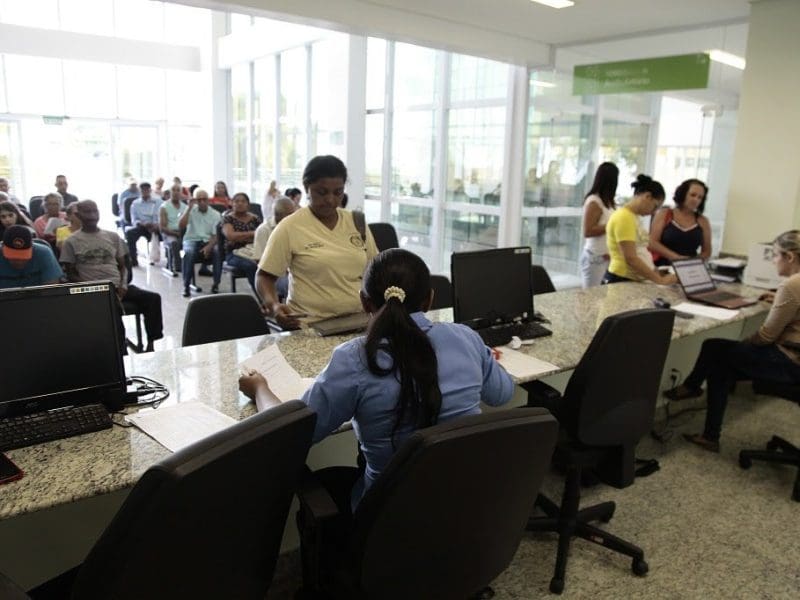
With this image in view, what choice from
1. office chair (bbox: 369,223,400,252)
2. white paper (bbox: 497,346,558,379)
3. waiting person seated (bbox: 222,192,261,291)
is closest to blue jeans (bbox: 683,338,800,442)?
white paper (bbox: 497,346,558,379)

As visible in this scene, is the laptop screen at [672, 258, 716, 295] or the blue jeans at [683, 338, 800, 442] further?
the laptop screen at [672, 258, 716, 295]

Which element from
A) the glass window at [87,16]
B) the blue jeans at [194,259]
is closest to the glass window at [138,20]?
the glass window at [87,16]

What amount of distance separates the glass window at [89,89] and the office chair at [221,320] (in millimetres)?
11993

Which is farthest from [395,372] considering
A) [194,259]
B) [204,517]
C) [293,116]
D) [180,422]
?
[293,116]

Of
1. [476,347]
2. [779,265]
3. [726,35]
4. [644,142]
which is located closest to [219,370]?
[476,347]

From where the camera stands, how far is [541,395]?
227cm

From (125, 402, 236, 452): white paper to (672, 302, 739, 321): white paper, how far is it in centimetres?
253

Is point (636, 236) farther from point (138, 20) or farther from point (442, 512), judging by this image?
point (138, 20)

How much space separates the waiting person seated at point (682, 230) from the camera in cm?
427

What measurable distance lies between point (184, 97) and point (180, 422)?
13.6 metres

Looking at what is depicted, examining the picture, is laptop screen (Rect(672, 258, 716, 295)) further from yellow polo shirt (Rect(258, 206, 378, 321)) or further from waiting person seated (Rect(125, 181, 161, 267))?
waiting person seated (Rect(125, 181, 161, 267))

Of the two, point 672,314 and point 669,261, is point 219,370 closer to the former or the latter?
point 672,314

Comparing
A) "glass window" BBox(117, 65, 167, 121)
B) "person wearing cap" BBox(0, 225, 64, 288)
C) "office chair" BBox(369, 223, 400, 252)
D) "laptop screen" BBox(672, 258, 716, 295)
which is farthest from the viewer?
"glass window" BBox(117, 65, 167, 121)

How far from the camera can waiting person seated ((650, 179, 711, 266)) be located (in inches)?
168
